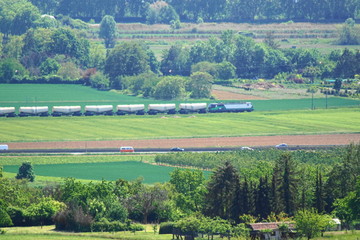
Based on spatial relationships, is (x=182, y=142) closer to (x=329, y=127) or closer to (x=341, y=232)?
(x=329, y=127)

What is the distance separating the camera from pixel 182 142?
497 ft

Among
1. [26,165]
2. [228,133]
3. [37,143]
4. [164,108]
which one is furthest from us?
[164,108]

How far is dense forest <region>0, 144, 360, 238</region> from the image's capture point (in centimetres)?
9325

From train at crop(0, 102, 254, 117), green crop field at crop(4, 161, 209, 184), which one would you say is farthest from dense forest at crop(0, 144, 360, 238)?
train at crop(0, 102, 254, 117)

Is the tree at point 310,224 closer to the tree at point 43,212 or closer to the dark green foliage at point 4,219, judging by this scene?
the tree at point 43,212

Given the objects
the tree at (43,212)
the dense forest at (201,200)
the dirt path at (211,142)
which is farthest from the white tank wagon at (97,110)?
the tree at (43,212)

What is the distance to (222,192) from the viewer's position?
9569 cm

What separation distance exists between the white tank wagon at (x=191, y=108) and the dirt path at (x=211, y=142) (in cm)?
2941

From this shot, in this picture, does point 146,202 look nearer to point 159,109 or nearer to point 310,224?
point 310,224

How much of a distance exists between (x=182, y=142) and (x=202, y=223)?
63.3m

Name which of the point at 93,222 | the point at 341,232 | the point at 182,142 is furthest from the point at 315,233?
the point at 182,142

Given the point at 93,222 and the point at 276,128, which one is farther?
the point at 276,128

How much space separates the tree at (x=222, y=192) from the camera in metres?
95.2

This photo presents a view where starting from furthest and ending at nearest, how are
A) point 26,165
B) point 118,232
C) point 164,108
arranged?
point 164,108
point 26,165
point 118,232
